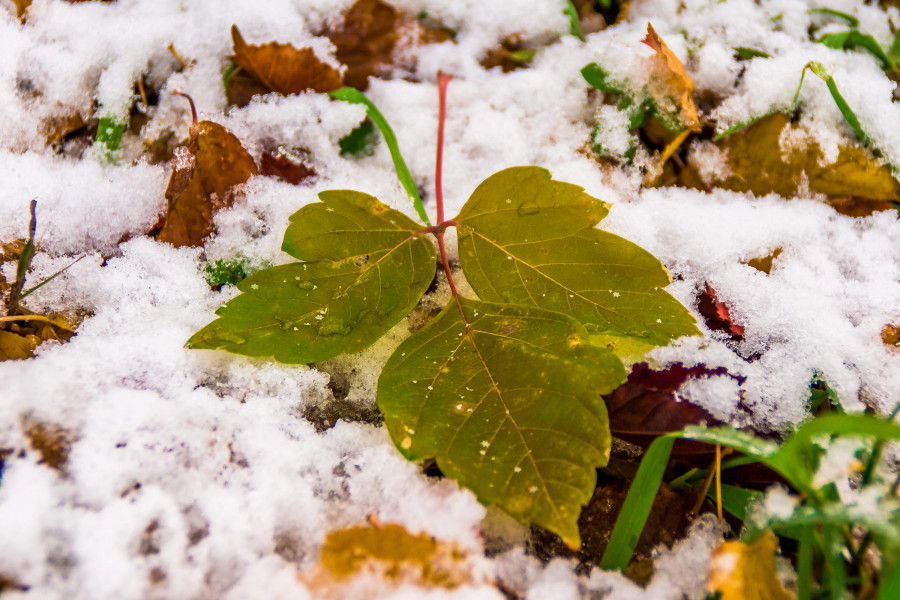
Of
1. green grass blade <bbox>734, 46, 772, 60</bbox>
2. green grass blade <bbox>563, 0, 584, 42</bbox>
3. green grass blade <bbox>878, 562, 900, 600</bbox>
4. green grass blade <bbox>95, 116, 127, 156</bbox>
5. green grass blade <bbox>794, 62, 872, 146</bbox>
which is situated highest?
green grass blade <bbox>563, 0, 584, 42</bbox>

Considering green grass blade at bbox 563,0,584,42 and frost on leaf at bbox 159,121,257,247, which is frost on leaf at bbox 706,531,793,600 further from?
green grass blade at bbox 563,0,584,42

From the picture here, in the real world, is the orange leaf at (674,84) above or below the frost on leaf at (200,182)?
above

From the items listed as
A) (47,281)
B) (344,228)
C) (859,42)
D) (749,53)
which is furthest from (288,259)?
(859,42)

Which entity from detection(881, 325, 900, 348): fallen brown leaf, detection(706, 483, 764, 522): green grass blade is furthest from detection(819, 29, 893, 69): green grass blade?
detection(706, 483, 764, 522): green grass blade

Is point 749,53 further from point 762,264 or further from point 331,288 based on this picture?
point 331,288

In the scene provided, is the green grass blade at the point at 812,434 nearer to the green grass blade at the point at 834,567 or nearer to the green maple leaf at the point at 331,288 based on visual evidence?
the green grass blade at the point at 834,567

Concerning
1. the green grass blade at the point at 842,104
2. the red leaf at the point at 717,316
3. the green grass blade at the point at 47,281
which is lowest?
the red leaf at the point at 717,316

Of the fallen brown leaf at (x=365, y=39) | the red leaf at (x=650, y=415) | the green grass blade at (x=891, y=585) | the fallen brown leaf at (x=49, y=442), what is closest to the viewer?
the green grass blade at (x=891, y=585)

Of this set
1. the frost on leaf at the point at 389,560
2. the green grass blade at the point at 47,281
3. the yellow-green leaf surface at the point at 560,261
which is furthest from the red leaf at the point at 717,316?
the green grass blade at the point at 47,281
